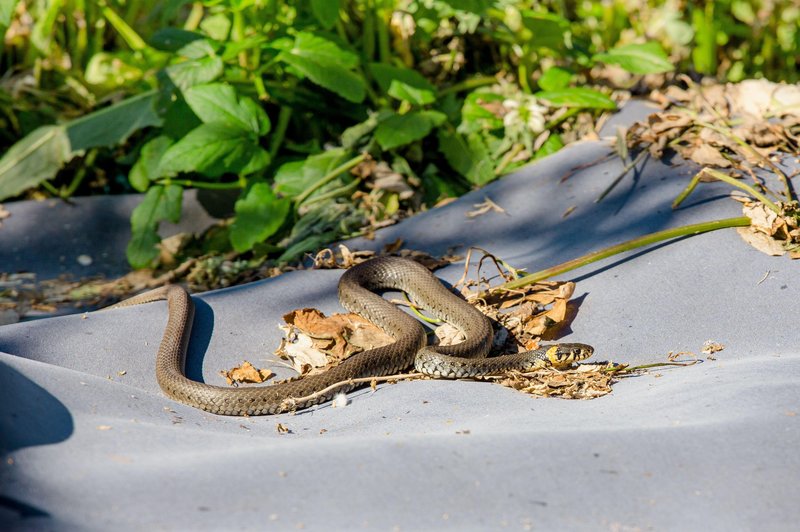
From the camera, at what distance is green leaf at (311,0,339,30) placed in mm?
6160

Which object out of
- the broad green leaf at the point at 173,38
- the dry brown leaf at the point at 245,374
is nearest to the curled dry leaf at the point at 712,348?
the dry brown leaf at the point at 245,374

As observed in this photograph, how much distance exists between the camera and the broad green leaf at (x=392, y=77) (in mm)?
6957

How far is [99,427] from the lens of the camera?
3057mm

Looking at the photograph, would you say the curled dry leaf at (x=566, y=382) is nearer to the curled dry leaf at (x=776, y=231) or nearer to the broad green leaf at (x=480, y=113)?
the curled dry leaf at (x=776, y=231)

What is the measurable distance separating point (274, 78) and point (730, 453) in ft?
18.1

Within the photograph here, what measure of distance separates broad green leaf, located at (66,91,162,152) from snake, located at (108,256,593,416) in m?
1.91

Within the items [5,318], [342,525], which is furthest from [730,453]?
[5,318]

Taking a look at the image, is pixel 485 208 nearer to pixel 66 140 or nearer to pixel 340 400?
pixel 340 400

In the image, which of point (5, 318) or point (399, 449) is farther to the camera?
point (5, 318)

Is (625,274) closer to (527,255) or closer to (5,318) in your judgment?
(527,255)

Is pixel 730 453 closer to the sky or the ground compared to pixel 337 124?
closer to the sky

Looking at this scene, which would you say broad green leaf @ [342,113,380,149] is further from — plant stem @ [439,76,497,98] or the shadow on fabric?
the shadow on fabric

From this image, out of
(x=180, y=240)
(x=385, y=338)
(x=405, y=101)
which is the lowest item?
(x=180, y=240)

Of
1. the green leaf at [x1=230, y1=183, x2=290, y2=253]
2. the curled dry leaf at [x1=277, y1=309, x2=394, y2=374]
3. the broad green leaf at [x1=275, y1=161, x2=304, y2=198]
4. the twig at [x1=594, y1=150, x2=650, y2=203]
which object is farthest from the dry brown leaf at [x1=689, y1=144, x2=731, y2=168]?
the green leaf at [x1=230, y1=183, x2=290, y2=253]
